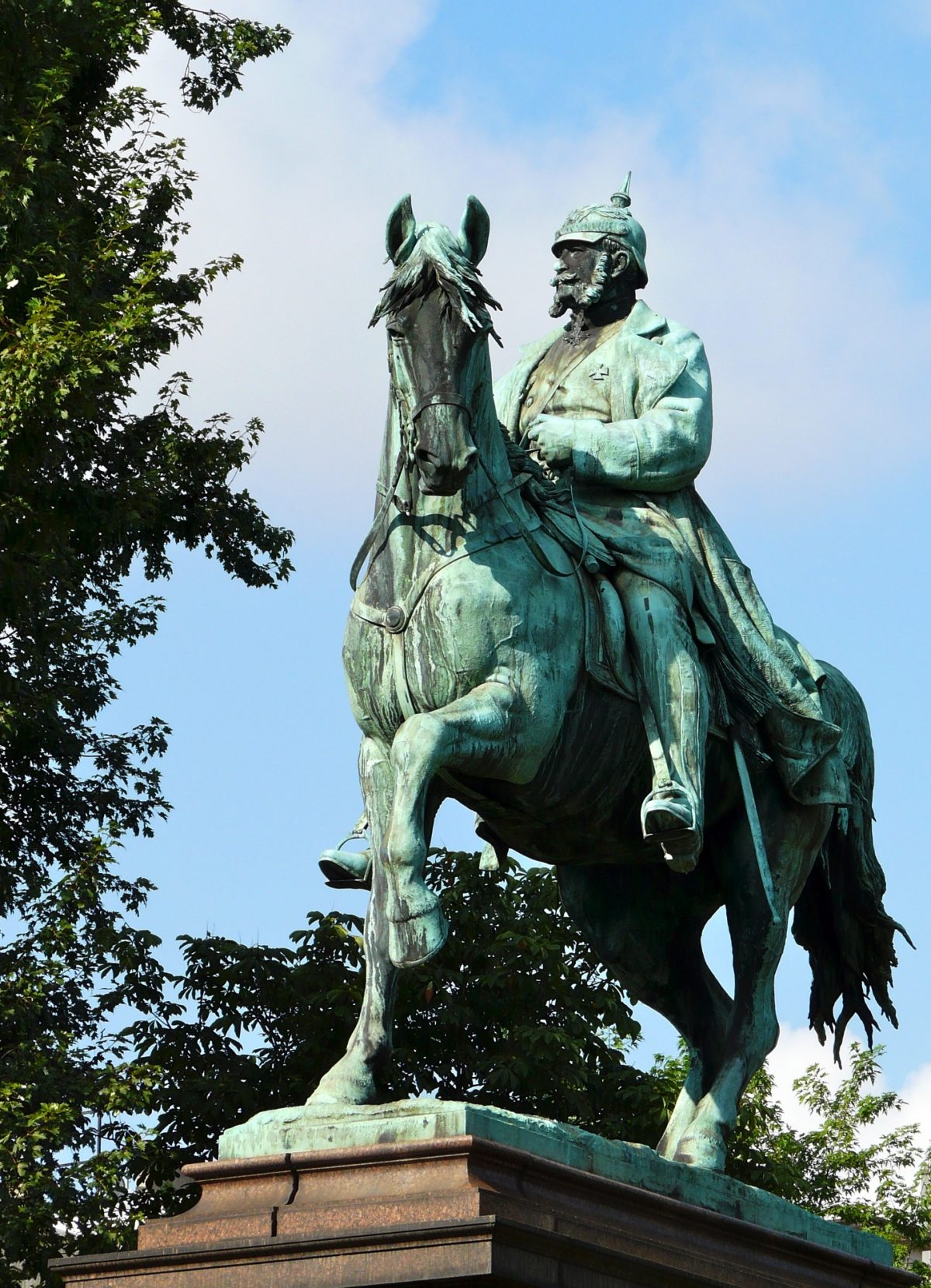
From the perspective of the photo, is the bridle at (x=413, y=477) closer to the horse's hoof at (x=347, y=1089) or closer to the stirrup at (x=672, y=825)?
the stirrup at (x=672, y=825)

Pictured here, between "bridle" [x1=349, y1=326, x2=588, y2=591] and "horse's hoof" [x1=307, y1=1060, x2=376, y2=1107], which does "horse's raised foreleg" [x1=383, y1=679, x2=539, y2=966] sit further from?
"bridle" [x1=349, y1=326, x2=588, y2=591]

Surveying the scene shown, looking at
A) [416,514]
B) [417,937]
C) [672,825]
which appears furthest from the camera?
[672,825]

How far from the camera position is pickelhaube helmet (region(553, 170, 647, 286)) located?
10547 millimetres

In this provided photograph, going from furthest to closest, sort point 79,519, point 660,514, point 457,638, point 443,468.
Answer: point 79,519 → point 660,514 → point 457,638 → point 443,468

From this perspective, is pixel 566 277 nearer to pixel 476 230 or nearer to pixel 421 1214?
pixel 476 230

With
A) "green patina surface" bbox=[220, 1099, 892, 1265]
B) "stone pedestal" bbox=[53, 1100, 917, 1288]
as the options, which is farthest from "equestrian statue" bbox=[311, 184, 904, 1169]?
"stone pedestal" bbox=[53, 1100, 917, 1288]

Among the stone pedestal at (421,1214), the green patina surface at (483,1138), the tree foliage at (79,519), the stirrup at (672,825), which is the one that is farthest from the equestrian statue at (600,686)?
the tree foliage at (79,519)

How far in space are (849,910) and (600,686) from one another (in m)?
2.05

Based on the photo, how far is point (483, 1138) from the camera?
8.09m

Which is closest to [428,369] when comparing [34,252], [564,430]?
[564,430]

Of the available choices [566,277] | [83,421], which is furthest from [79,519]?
[566,277]

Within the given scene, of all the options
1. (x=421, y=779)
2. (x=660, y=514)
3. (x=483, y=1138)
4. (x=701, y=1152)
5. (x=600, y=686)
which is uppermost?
(x=660, y=514)

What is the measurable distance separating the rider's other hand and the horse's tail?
1543mm

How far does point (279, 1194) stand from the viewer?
826cm
